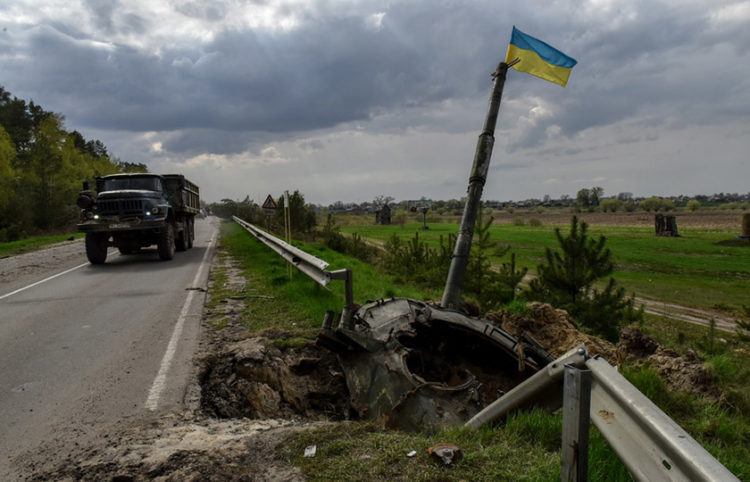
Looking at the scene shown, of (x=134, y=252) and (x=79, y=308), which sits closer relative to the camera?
(x=79, y=308)

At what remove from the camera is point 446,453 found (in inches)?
101

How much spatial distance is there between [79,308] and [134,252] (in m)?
9.55

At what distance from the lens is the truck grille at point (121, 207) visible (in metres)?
13.1

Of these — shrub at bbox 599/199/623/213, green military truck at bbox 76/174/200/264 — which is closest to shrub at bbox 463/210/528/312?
green military truck at bbox 76/174/200/264

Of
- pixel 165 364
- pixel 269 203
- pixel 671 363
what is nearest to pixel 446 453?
pixel 165 364

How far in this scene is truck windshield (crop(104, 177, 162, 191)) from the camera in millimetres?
14469

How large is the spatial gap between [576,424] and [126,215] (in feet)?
45.8

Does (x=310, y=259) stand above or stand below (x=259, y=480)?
above

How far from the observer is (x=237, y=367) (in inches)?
187

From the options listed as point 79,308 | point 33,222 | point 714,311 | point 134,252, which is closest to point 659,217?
point 714,311

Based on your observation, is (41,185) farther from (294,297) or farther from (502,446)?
(502,446)

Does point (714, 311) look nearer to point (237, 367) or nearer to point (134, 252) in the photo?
point (237, 367)

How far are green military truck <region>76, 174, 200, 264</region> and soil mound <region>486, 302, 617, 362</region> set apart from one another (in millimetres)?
10778

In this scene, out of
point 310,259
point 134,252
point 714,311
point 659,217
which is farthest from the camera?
point 659,217
